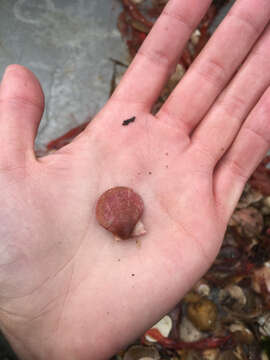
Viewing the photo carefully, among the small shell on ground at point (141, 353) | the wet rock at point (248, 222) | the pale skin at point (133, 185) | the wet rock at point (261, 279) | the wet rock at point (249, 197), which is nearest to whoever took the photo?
the pale skin at point (133, 185)

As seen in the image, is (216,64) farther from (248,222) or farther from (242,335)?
(242,335)

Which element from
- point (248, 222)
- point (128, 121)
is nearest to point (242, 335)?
point (248, 222)

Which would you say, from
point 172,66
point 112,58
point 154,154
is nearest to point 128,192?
point 154,154

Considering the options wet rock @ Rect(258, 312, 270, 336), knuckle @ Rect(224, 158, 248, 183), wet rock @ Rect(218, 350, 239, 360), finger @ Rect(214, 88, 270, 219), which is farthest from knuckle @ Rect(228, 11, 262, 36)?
wet rock @ Rect(218, 350, 239, 360)

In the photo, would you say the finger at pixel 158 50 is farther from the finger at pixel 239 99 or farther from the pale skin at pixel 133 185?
the finger at pixel 239 99

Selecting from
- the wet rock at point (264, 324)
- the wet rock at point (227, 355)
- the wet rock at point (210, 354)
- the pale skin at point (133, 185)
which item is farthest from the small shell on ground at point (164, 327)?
the pale skin at point (133, 185)

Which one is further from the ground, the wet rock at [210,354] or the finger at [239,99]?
the finger at [239,99]
